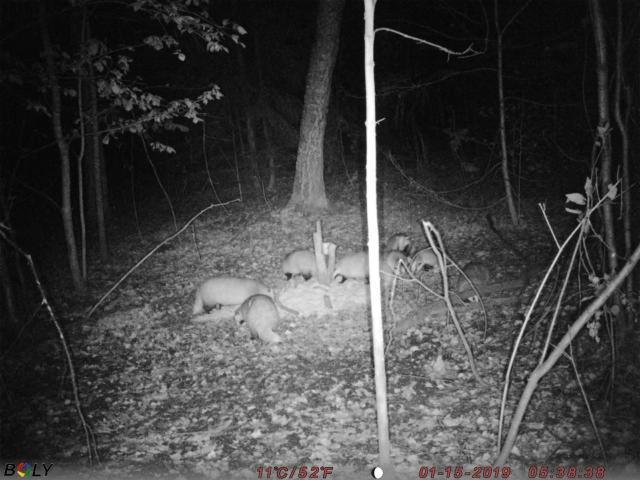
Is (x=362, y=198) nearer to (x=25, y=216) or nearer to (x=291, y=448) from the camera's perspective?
(x=291, y=448)

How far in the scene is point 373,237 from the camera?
3.30m

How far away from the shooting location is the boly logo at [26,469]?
14.0 feet

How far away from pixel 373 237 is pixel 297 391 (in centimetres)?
283

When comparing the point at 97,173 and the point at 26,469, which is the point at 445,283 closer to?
the point at 26,469

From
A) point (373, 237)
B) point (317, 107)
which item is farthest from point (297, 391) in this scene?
point (317, 107)

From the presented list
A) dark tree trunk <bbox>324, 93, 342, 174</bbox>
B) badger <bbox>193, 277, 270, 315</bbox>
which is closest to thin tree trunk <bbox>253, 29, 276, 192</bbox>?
dark tree trunk <bbox>324, 93, 342, 174</bbox>

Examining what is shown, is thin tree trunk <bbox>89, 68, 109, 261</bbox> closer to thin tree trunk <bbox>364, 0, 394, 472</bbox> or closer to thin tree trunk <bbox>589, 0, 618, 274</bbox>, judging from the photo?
thin tree trunk <bbox>364, 0, 394, 472</bbox>

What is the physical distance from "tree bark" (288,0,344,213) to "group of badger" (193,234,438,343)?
10.6ft

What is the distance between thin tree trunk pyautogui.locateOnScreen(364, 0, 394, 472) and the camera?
3.12 metres

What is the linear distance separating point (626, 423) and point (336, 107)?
13588 mm

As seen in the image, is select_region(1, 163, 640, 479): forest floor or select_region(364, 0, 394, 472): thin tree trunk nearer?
select_region(364, 0, 394, 472): thin tree trunk

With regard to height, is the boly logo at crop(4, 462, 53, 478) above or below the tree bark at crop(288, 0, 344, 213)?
below

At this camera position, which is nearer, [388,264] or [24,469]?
[24,469]

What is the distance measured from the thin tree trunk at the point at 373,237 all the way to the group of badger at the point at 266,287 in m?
2.34
